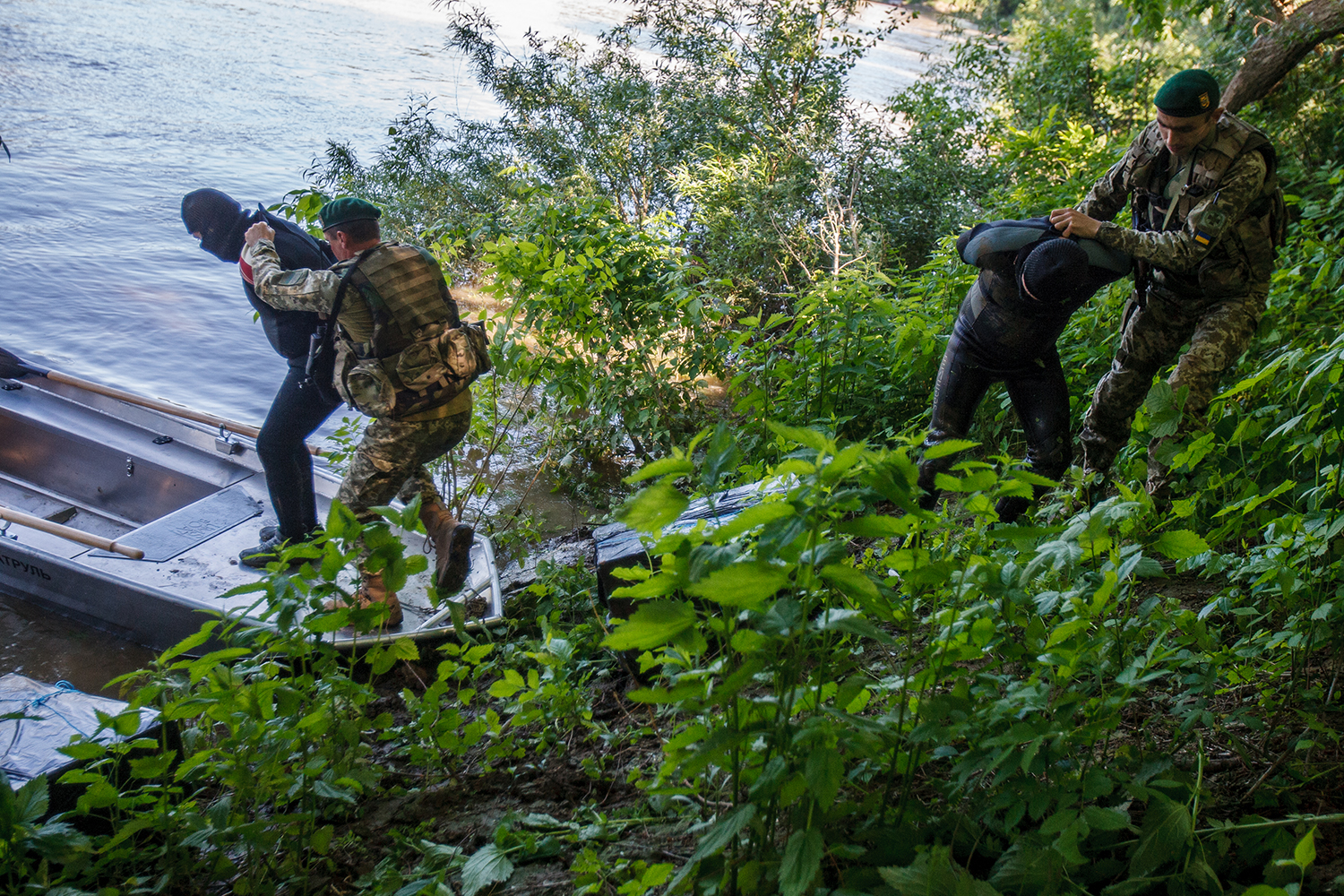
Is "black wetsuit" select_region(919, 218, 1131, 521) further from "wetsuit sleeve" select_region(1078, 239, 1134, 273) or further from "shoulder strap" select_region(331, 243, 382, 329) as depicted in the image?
"shoulder strap" select_region(331, 243, 382, 329)

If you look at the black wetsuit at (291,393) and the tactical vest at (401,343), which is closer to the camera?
the tactical vest at (401,343)

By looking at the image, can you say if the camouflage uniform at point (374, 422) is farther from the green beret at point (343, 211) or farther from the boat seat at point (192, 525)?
the boat seat at point (192, 525)

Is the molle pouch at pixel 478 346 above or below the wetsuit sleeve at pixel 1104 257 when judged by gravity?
below

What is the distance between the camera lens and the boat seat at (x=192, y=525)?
15.0 feet

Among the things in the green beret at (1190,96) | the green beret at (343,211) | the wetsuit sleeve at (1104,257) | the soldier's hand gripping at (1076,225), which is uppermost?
the green beret at (1190,96)

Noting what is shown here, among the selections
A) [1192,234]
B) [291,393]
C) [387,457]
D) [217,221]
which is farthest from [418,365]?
[1192,234]

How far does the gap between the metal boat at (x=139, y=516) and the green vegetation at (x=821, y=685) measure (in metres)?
0.35

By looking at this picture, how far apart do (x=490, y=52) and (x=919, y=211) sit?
520 cm

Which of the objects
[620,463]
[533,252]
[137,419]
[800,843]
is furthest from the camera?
[620,463]

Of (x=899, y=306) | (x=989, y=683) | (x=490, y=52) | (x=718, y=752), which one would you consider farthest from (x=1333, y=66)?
(x=718, y=752)

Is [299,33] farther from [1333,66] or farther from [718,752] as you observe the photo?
[718,752]

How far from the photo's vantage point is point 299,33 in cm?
2228

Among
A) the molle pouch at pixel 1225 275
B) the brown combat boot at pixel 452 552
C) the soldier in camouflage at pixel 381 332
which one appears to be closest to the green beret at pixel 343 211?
the soldier in camouflage at pixel 381 332

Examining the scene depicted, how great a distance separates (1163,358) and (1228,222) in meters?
0.62
